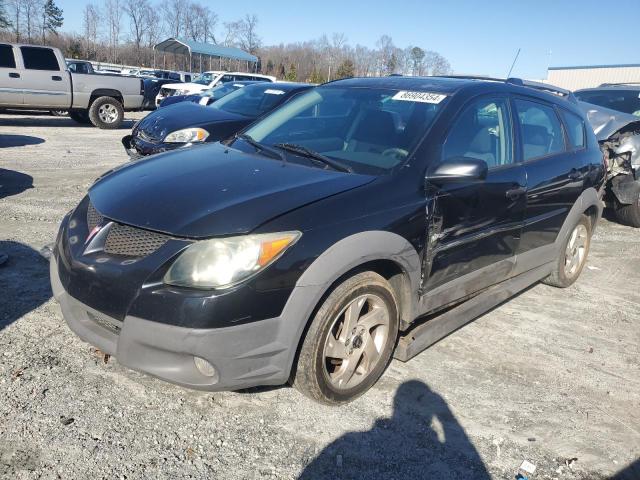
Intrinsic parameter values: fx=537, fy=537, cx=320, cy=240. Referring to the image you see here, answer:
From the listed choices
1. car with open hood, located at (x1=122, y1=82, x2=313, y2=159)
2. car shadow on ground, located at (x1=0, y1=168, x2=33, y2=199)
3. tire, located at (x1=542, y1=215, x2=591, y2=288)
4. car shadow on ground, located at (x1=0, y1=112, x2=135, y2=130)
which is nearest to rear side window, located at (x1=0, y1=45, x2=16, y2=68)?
car shadow on ground, located at (x1=0, y1=112, x2=135, y2=130)

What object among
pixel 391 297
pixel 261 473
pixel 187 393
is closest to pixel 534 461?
pixel 391 297

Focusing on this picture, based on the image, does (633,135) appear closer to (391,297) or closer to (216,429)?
(391,297)

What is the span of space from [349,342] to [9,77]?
1371 cm

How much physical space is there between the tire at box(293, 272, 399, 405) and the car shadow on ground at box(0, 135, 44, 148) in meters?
10.4

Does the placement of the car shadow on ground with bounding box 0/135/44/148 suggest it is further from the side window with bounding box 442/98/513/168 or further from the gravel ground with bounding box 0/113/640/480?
the side window with bounding box 442/98/513/168

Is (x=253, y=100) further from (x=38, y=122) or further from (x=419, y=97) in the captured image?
(x=38, y=122)

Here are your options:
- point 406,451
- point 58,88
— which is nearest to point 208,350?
point 406,451

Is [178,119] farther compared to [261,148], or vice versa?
[178,119]

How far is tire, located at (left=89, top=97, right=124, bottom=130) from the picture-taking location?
1495 centimetres

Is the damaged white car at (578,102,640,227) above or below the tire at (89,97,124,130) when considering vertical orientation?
above

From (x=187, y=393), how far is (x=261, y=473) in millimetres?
742

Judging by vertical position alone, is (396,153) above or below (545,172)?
above

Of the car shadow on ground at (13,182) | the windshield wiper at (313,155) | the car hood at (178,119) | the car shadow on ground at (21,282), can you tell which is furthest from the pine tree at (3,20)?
the windshield wiper at (313,155)

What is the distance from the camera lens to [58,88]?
14.0 meters
